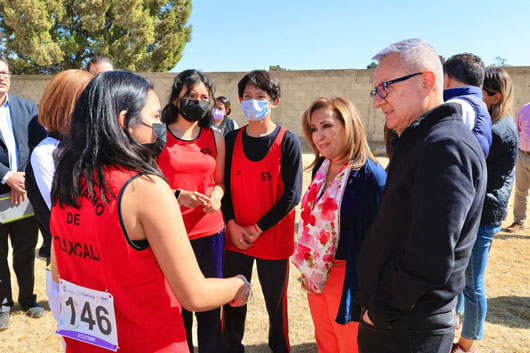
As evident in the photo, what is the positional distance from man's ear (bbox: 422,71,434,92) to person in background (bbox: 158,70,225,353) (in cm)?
149

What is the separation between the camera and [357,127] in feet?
7.19

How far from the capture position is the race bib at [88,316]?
1.21m

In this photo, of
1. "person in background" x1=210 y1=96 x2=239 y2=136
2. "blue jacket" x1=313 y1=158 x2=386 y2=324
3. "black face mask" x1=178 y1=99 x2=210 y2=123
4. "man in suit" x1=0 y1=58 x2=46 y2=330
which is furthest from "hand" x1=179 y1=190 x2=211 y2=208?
"person in background" x1=210 y1=96 x2=239 y2=136

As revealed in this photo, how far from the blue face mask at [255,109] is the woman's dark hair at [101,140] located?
1436 millimetres

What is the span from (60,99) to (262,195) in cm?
140

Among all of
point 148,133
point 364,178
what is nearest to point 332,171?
point 364,178

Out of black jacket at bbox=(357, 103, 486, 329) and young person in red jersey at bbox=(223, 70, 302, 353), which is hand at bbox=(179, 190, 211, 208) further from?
black jacket at bbox=(357, 103, 486, 329)

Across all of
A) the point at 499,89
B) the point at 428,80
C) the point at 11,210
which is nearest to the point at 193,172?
the point at 428,80

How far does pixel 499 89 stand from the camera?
280cm

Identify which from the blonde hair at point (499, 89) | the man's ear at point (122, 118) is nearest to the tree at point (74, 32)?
the blonde hair at point (499, 89)

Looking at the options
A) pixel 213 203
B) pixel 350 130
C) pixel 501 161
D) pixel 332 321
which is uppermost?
pixel 350 130

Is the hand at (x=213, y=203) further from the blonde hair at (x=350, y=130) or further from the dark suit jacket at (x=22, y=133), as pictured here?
the dark suit jacket at (x=22, y=133)

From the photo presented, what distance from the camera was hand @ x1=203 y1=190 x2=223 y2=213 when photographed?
8.02 ft

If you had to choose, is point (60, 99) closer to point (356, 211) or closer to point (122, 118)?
point (122, 118)
